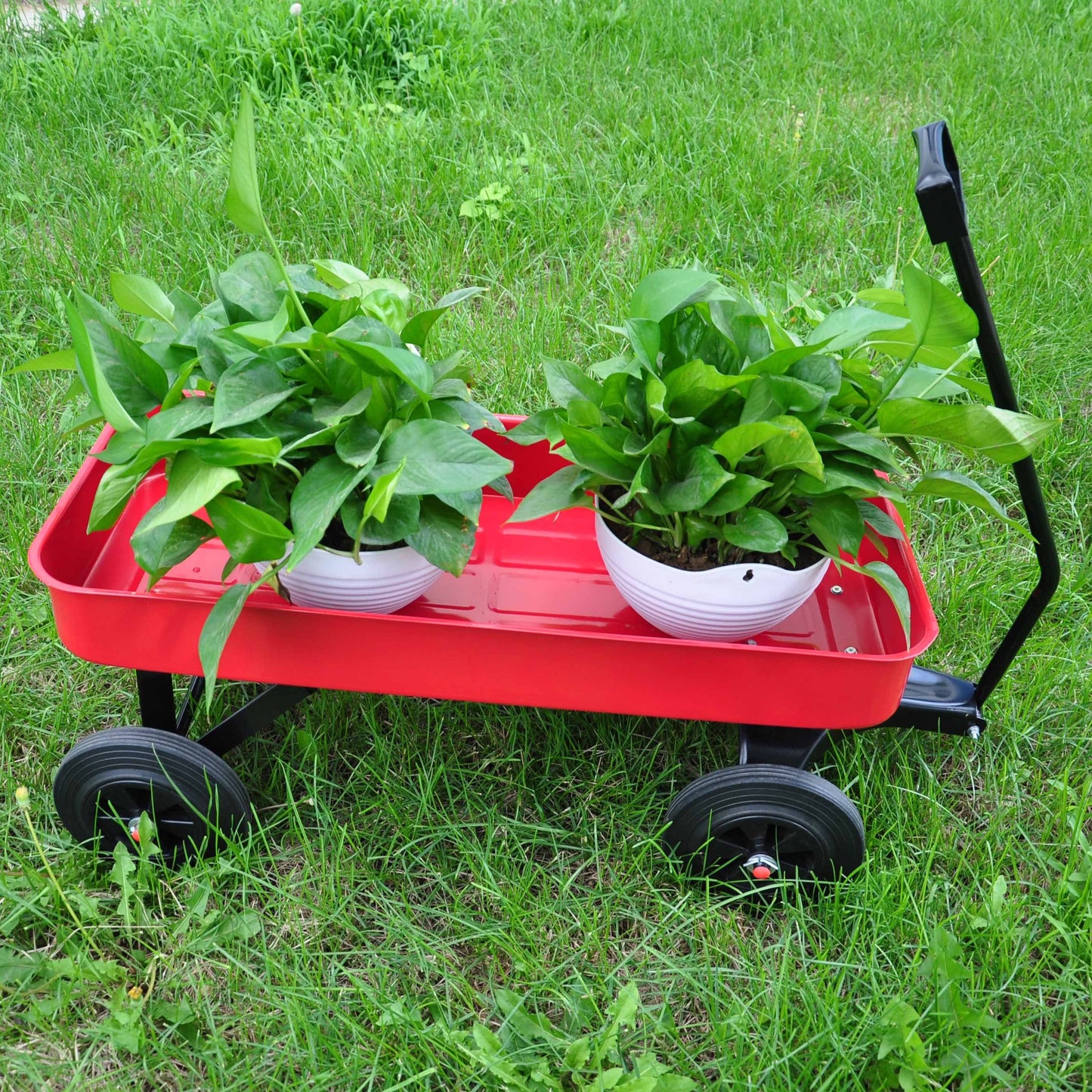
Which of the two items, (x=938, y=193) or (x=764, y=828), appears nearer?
(x=938, y=193)

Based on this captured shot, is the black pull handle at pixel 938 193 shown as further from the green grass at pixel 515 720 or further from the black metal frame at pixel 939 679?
the green grass at pixel 515 720

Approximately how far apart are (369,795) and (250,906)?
27 cm

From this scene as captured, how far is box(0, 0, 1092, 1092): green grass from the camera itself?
4.59 feet

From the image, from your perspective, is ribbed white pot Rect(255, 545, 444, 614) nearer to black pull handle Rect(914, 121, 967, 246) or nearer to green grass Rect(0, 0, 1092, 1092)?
green grass Rect(0, 0, 1092, 1092)

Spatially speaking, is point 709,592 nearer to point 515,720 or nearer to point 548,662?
point 548,662

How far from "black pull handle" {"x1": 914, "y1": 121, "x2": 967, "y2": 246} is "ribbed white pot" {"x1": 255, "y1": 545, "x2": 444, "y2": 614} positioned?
0.74 metres

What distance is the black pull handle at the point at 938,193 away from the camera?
1127mm

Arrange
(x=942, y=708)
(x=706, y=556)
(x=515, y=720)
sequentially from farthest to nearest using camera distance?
(x=515, y=720) < (x=942, y=708) < (x=706, y=556)

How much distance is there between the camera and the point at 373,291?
149 centimetres

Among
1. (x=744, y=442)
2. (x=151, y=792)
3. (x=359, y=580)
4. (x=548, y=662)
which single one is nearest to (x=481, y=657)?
Result: (x=548, y=662)

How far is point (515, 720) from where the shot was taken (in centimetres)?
178

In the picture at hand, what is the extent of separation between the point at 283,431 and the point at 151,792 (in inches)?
21.9

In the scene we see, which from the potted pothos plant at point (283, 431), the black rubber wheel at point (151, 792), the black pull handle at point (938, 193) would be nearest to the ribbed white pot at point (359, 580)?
the potted pothos plant at point (283, 431)

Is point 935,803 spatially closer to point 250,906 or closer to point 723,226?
point 250,906
